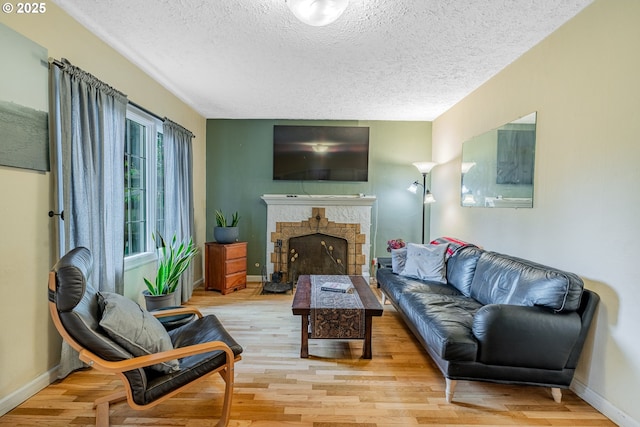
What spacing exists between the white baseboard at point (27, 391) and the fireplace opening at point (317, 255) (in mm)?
3099

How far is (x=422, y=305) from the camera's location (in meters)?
2.56

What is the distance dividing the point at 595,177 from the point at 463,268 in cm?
139

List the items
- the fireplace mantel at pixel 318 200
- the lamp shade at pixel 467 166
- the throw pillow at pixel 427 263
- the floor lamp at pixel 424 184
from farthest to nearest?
the fireplace mantel at pixel 318 200
the floor lamp at pixel 424 184
the lamp shade at pixel 467 166
the throw pillow at pixel 427 263

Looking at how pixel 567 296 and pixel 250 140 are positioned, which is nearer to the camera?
pixel 567 296

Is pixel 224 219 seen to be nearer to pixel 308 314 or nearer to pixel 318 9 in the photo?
pixel 308 314

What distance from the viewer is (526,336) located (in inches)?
75.9

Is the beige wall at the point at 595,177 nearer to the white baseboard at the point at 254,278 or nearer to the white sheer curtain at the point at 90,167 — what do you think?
the white sheer curtain at the point at 90,167

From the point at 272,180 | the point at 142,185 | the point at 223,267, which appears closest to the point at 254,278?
the point at 223,267

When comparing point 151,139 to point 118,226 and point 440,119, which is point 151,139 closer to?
point 118,226

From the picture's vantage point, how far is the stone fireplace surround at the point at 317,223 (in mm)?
4871

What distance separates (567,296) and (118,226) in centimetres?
332

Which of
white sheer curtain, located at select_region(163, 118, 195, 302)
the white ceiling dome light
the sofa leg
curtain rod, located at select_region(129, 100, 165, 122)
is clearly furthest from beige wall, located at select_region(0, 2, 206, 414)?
the sofa leg

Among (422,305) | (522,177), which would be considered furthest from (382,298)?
(522,177)

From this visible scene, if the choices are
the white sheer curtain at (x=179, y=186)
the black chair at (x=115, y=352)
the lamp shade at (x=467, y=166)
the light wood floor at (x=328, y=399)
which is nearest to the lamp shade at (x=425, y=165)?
the lamp shade at (x=467, y=166)
